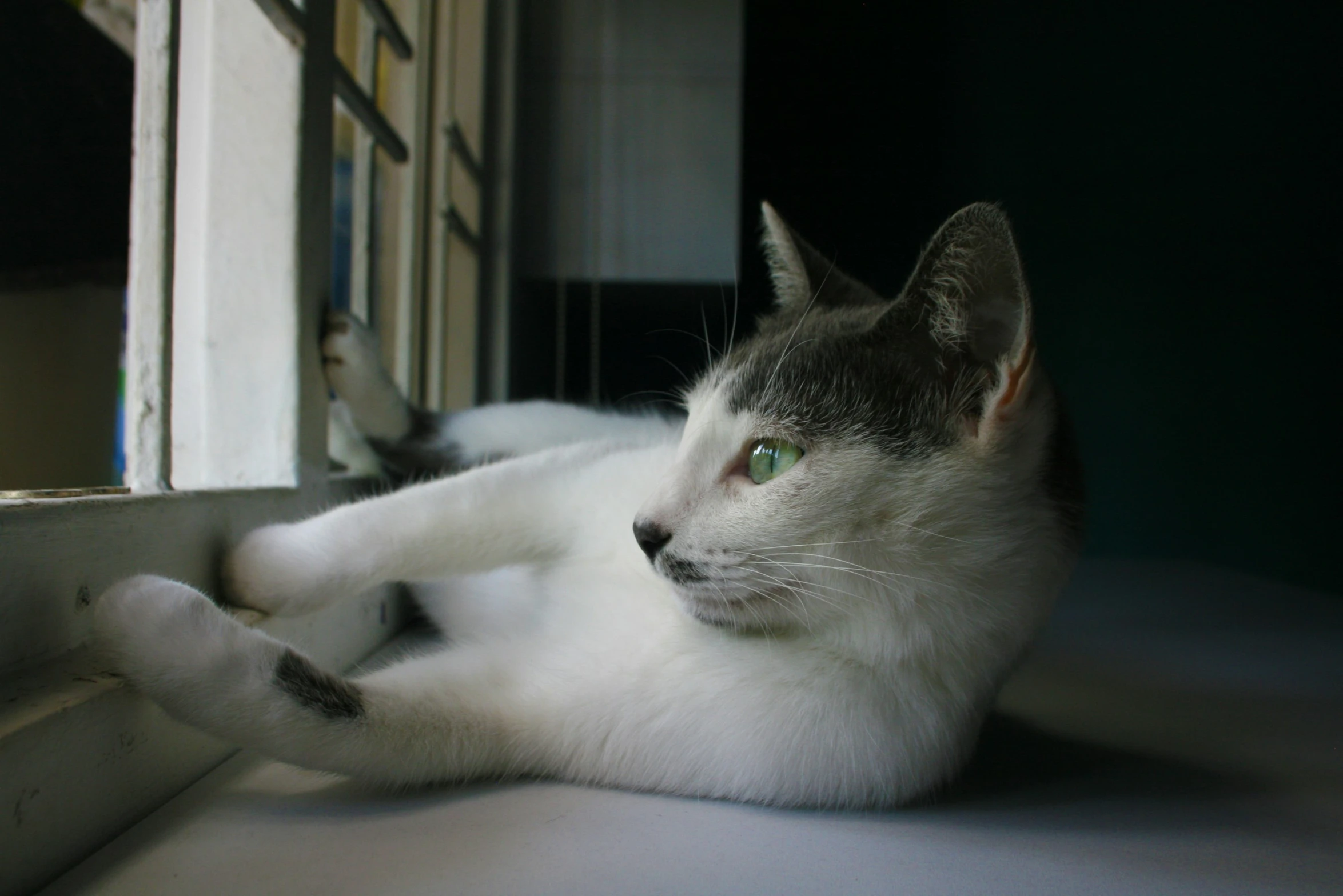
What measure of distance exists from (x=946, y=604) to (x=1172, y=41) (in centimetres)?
250

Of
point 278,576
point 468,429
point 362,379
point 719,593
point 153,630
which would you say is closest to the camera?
point 153,630

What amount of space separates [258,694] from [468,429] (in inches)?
36.8

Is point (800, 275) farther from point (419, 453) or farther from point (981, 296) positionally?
point (419, 453)

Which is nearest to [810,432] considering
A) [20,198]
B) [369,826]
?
[369,826]

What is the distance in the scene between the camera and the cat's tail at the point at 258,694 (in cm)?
70

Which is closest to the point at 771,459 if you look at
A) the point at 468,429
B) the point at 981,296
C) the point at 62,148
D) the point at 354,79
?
the point at 981,296

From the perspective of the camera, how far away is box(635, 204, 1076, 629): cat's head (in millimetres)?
812

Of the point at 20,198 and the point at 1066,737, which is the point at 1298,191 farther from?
the point at 20,198

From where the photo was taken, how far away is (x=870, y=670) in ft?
2.72

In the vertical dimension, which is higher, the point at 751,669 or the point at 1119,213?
the point at 1119,213

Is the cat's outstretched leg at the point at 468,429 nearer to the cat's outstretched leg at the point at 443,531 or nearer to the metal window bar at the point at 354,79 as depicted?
the cat's outstretched leg at the point at 443,531

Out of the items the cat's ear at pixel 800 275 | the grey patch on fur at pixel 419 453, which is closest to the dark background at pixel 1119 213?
the cat's ear at pixel 800 275

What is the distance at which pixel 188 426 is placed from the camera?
1165 millimetres

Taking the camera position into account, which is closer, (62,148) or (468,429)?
(62,148)
